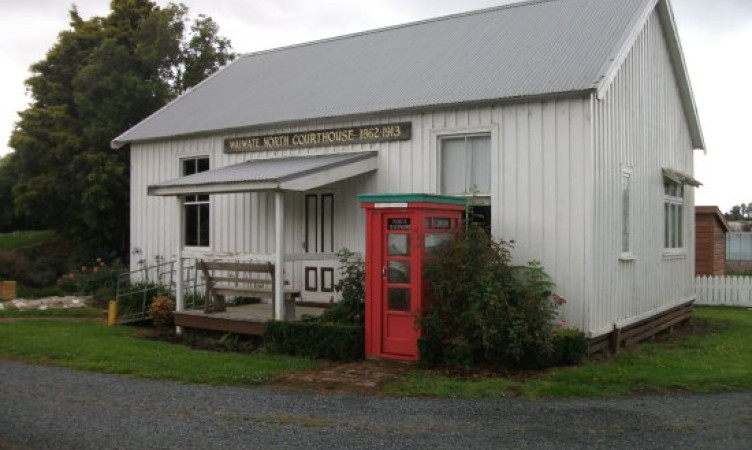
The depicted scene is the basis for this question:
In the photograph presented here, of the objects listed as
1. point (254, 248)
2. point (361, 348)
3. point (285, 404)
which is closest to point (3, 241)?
point (254, 248)

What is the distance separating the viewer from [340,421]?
7777 millimetres

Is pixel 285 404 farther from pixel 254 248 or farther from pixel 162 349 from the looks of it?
pixel 254 248

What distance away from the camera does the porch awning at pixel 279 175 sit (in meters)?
12.2

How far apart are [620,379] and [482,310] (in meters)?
1.95

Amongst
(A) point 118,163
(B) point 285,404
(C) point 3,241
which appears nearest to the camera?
(B) point 285,404

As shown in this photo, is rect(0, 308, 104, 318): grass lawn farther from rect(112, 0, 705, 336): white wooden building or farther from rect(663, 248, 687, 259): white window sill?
rect(663, 248, 687, 259): white window sill

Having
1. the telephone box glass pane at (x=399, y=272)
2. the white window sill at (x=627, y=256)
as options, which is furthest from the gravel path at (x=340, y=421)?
the white window sill at (x=627, y=256)

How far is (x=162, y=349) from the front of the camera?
40.9 ft

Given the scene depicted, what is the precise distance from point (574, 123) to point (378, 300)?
3.96m

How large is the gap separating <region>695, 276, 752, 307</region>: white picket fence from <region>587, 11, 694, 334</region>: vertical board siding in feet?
13.0

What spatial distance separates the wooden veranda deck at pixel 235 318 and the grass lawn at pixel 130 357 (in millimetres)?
769

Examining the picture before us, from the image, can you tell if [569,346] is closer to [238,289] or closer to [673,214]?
[238,289]

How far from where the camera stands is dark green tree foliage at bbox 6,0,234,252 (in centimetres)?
2298

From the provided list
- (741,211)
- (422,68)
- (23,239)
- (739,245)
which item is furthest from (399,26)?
(741,211)
